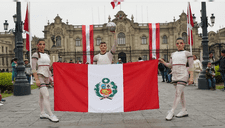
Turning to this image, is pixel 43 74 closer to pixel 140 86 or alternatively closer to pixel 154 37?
pixel 140 86

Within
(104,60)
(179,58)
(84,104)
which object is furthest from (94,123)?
(179,58)

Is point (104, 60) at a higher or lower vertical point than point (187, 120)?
higher

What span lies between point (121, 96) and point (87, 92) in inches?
29.0

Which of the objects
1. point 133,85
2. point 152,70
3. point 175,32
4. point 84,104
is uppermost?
point 175,32

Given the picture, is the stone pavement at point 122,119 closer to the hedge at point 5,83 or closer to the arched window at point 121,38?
the hedge at point 5,83

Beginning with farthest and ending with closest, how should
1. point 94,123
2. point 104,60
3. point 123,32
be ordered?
1. point 123,32
2. point 104,60
3. point 94,123

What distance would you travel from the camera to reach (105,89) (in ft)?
15.4

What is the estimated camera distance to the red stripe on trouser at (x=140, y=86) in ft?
15.3

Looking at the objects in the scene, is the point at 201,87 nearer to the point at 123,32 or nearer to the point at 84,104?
the point at 84,104

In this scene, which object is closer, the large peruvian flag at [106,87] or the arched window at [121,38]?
the large peruvian flag at [106,87]

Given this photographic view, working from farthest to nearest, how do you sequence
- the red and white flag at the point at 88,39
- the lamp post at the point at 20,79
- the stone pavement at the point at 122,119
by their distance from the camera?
the red and white flag at the point at 88,39
the lamp post at the point at 20,79
the stone pavement at the point at 122,119

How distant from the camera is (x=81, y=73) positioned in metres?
4.82

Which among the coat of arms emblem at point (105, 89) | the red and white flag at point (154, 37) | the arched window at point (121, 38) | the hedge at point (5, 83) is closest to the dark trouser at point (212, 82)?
the coat of arms emblem at point (105, 89)

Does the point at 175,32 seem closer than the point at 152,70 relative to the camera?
No
